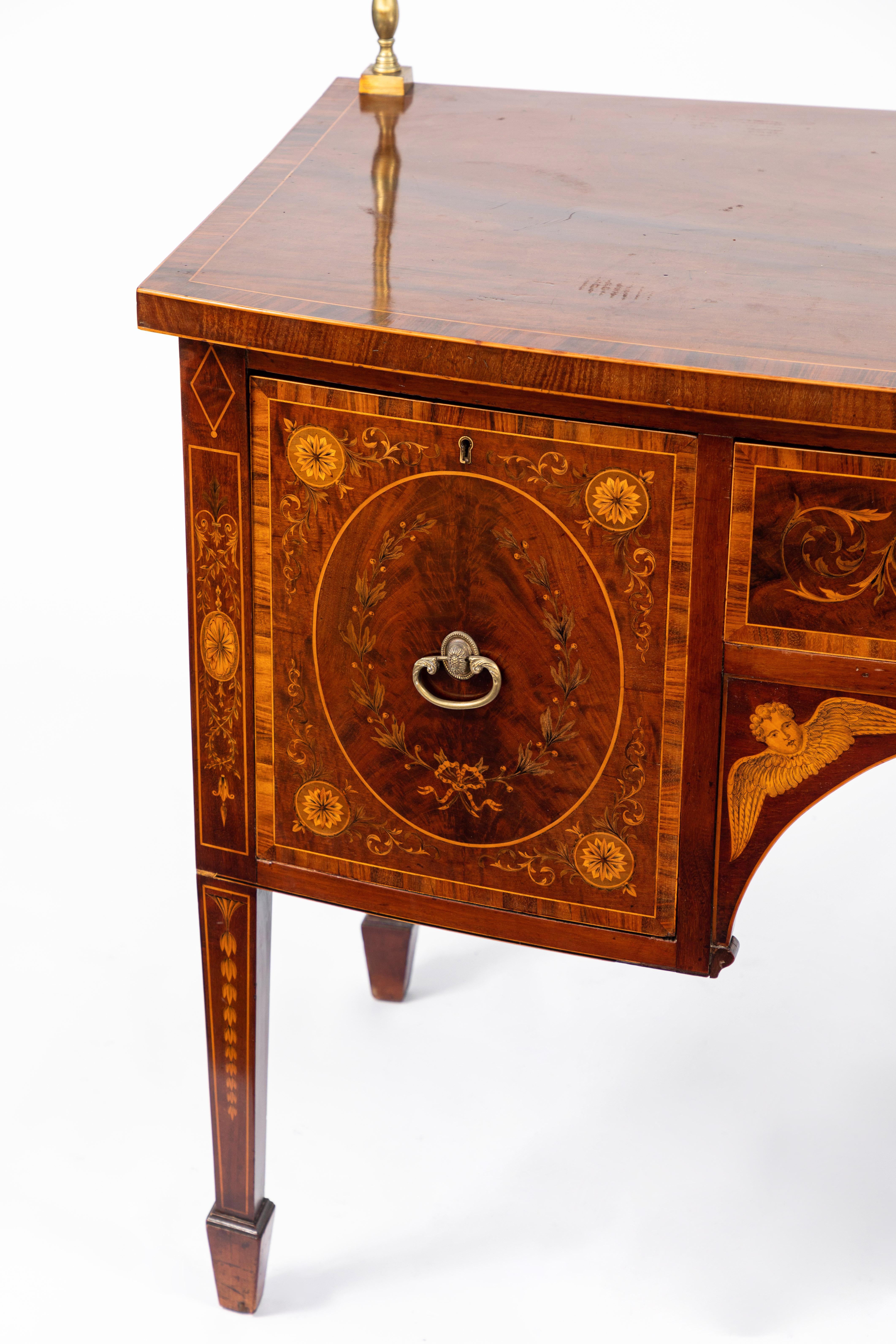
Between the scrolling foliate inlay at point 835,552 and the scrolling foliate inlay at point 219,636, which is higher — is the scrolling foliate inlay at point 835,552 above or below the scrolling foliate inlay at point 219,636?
above

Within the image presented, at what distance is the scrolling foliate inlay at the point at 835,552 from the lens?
1378 mm

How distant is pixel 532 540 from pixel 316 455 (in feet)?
0.57

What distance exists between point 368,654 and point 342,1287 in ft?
2.16

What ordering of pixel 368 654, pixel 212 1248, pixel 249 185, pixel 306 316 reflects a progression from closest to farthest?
pixel 306 316
pixel 368 654
pixel 249 185
pixel 212 1248

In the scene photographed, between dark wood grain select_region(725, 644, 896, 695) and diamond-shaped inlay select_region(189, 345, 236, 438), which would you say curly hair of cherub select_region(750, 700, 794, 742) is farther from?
diamond-shaped inlay select_region(189, 345, 236, 438)

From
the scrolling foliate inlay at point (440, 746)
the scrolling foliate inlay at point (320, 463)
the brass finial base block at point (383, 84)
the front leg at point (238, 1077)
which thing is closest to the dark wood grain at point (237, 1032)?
the front leg at point (238, 1077)

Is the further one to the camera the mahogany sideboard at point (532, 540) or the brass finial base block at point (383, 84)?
the brass finial base block at point (383, 84)

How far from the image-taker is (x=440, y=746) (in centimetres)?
153

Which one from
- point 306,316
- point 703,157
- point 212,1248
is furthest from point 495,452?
point 212,1248

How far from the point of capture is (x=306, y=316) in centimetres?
142

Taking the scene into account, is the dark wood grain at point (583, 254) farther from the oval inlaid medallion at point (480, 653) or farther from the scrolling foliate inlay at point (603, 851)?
the scrolling foliate inlay at point (603, 851)

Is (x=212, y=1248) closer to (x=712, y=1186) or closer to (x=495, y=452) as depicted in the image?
(x=712, y=1186)

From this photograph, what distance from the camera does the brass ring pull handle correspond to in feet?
4.89

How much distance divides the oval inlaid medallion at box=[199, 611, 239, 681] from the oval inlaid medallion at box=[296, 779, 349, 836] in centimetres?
11
